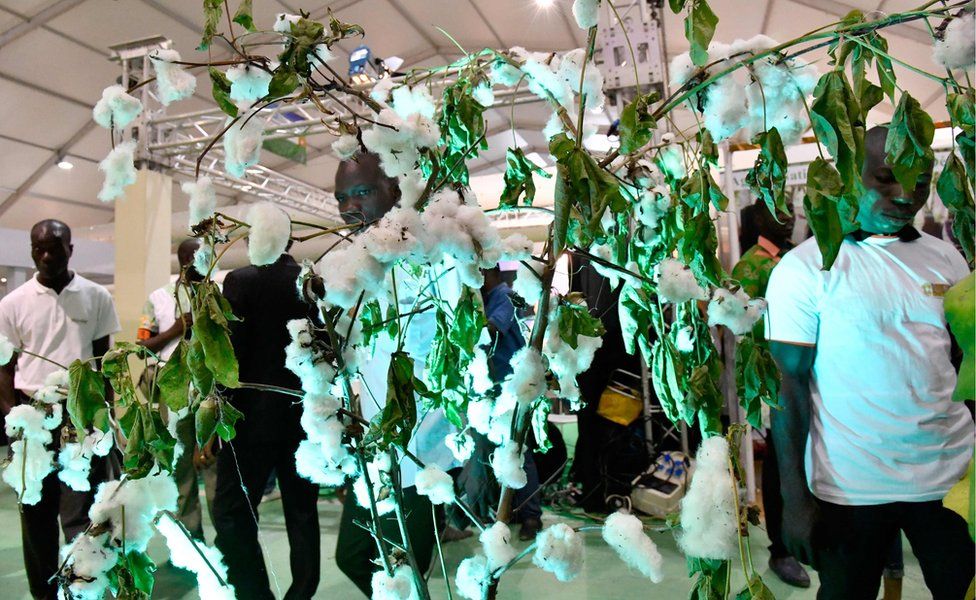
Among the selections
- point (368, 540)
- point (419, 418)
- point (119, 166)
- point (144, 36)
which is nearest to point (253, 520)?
point (368, 540)

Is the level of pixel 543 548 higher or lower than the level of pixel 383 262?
lower

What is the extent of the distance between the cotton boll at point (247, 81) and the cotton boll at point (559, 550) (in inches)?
18.5

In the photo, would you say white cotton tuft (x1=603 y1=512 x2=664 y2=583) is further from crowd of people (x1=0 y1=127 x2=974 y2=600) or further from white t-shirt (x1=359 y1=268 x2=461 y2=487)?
white t-shirt (x1=359 y1=268 x2=461 y2=487)

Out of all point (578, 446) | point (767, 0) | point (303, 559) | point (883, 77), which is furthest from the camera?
point (767, 0)

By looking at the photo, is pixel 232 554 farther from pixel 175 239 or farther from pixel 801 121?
pixel 175 239

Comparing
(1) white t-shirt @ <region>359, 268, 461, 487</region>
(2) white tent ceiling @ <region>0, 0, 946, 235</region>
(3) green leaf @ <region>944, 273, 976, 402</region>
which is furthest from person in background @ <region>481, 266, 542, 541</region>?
(2) white tent ceiling @ <region>0, 0, 946, 235</region>

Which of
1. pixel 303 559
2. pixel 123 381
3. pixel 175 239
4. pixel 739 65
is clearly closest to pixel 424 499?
pixel 303 559

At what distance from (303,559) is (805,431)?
142 centimetres

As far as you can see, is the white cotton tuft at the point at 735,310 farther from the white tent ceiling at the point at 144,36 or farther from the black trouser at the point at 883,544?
the white tent ceiling at the point at 144,36

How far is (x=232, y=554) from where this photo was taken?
1.74m

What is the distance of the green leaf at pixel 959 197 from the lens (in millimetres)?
485

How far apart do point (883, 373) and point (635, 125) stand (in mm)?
899

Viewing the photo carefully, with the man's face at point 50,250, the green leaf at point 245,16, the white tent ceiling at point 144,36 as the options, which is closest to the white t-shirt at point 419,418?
the green leaf at point 245,16

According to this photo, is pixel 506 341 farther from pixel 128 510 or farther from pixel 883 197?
pixel 128 510
